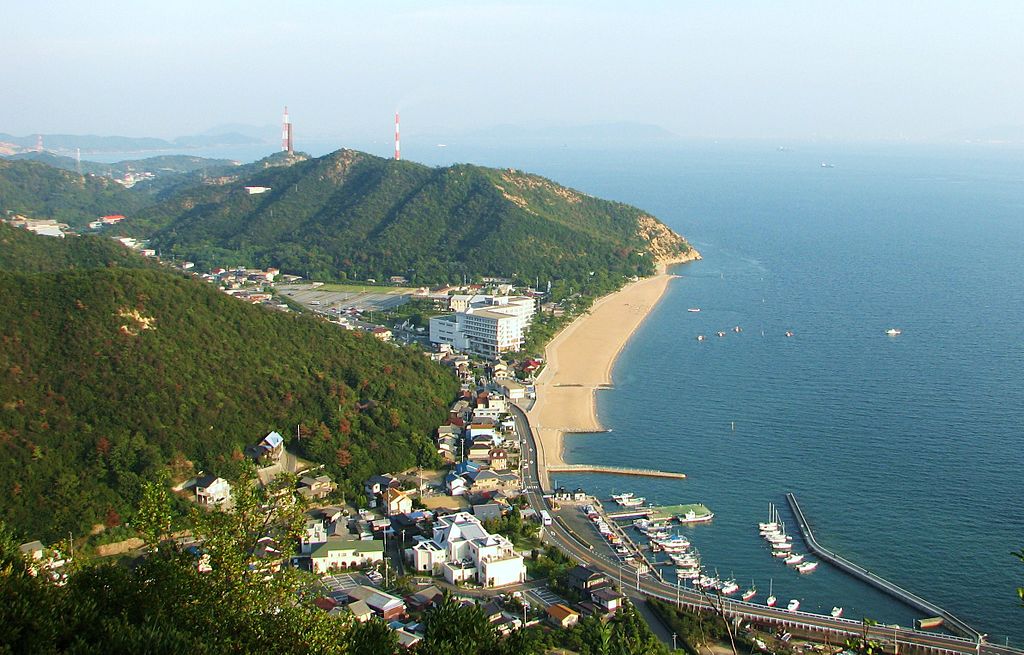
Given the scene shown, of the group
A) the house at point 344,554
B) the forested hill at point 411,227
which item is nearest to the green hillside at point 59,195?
the forested hill at point 411,227

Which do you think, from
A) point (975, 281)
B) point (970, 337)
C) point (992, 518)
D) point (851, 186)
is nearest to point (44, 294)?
point (992, 518)

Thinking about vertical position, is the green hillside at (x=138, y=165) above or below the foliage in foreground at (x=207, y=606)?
above

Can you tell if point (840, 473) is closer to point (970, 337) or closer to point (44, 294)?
point (970, 337)

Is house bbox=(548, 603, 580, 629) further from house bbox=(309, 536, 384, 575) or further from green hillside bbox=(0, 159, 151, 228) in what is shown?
green hillside bbox=(0, 159, 151, 228)

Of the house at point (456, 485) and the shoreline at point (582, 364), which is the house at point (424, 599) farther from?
the shoreline at point (582, 364)

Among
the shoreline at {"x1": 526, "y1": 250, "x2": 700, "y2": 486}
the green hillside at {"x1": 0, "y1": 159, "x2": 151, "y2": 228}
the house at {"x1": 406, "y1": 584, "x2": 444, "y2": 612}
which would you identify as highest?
the green hillside at {"x1": 0, "y1": 159, "x2": 151, "y2": 228}

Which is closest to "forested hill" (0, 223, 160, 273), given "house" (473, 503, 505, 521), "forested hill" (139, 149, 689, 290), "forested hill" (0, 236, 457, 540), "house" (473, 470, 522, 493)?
"forested hill" (139, 149, 689, 290)

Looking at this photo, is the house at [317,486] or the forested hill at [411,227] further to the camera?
the forested hill at [411,227]
